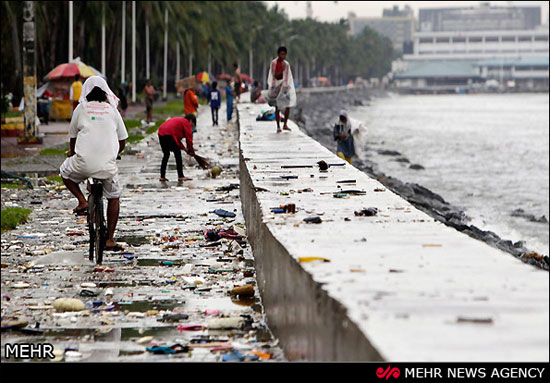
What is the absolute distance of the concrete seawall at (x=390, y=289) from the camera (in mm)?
4059

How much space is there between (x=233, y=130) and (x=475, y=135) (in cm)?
4797

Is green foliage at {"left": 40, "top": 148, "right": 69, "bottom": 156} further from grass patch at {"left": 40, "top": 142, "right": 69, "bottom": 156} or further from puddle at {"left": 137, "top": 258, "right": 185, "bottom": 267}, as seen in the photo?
puddle at {"left": 137, "top": 258, "right": 185, "bottom": 267}

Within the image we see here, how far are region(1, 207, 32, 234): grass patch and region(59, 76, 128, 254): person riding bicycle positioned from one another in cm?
223

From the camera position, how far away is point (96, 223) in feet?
30.0

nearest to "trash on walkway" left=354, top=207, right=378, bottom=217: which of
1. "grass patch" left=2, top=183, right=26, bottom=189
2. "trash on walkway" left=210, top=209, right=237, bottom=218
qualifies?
"trash on walkway" left=210, top=209, right=237, bottom=218

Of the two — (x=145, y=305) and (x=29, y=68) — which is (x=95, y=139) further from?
(x=29, y=68)

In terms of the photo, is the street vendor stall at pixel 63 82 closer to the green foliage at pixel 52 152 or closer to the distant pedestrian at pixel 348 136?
the green foliage at pixel 52 152

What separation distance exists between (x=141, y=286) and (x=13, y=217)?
4.26 meters

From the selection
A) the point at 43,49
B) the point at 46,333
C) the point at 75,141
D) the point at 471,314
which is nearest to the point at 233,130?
the point at 43,49

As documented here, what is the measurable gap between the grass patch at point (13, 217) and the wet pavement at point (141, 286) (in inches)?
6.6
